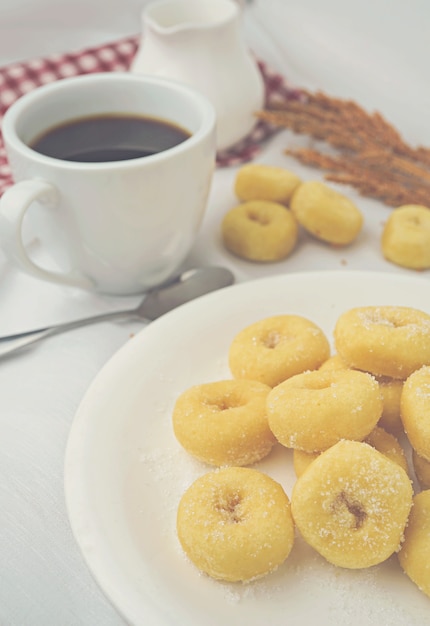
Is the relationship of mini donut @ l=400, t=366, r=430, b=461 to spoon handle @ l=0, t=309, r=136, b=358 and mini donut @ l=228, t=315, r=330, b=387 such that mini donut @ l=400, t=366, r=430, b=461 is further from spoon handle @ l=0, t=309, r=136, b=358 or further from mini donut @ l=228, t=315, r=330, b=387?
spoon handle @ l=0, t=309, r=136, b=358

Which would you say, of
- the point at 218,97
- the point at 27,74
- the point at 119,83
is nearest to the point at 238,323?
the point at 119,83

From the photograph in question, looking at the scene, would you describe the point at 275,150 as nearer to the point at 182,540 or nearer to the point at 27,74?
the point at 27,74

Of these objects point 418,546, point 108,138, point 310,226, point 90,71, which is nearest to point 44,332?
point 108,138

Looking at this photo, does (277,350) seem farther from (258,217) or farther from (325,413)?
(258,217)

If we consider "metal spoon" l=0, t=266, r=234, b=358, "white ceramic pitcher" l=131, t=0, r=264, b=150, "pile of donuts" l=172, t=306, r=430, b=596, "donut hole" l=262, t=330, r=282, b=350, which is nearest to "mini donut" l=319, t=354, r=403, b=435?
"pile of donuts" l=172, t=306, r=430, b=596

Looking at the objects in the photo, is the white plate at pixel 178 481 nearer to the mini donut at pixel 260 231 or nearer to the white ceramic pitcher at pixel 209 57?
the mini donut at pixel 260 231

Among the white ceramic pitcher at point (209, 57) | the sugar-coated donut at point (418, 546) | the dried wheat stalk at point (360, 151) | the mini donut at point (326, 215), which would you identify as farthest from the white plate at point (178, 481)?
the white ceramic pitcher at point (209, 57)
